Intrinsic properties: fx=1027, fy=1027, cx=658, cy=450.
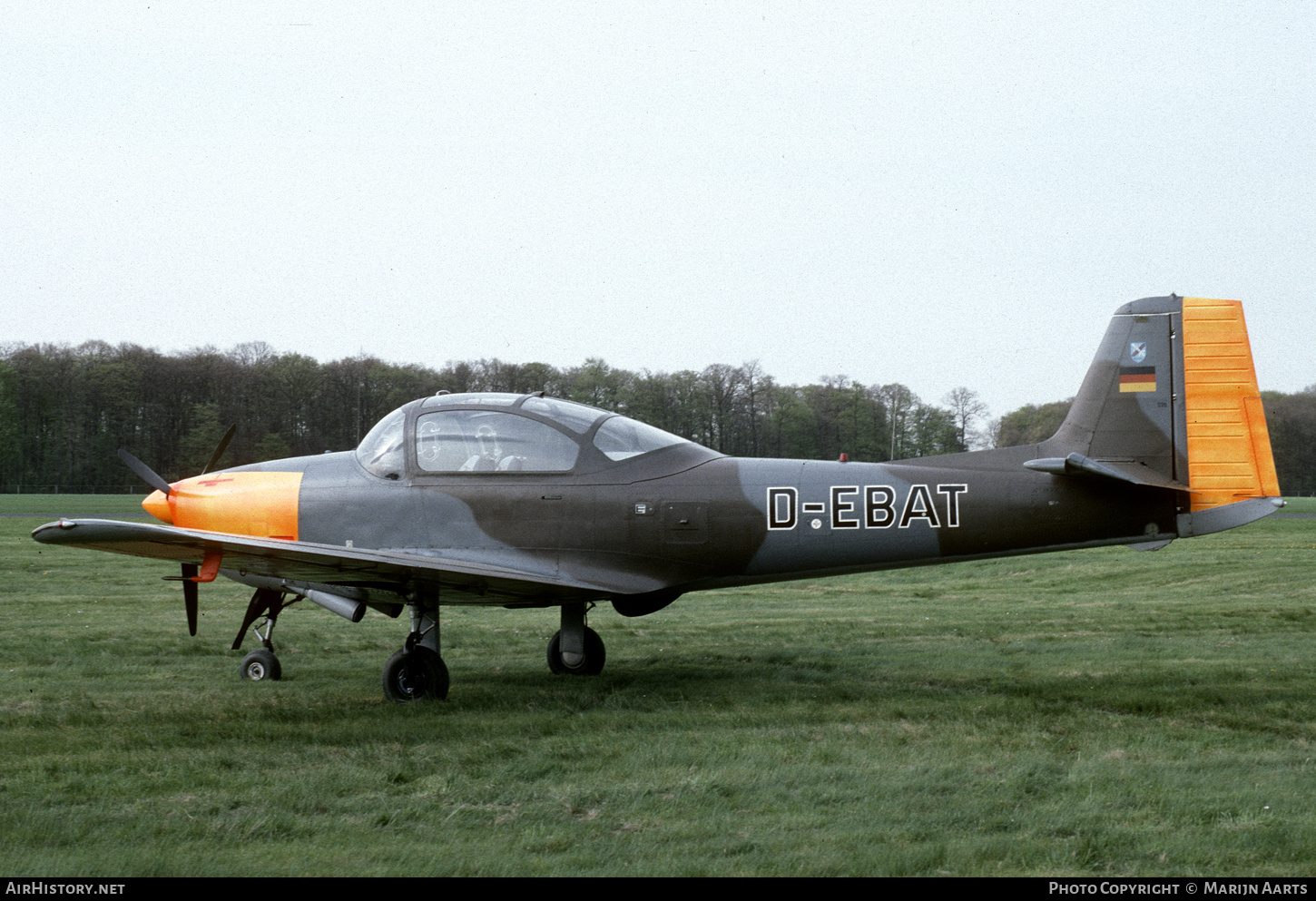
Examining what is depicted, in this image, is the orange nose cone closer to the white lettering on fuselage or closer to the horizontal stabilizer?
the white lettering on fuselage

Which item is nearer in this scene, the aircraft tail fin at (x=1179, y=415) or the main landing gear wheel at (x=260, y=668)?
the aircraft tail fin at (x=1179, y=415)

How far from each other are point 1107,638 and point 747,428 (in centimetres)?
3558

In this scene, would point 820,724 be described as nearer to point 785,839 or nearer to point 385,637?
point 785,839

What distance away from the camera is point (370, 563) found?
7277 millimetres

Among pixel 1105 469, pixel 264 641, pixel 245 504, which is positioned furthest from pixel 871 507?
pixel 264 641

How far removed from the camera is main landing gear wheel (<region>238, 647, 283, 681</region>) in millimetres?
8891

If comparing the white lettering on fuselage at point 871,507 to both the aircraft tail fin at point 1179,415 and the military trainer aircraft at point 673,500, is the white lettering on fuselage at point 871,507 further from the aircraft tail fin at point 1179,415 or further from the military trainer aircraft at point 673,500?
the aircraft tail fin at point 1179,415

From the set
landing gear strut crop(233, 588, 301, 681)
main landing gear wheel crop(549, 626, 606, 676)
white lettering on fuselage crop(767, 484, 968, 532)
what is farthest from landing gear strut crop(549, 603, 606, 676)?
landing gear strut crop(233, 588, 301, 681)

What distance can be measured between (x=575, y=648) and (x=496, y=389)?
128 feet

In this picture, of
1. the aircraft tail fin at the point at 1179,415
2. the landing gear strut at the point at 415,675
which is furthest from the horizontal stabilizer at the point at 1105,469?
the landing gear strut at the point at 415,675

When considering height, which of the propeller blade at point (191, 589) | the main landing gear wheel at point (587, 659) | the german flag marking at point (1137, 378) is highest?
the german flag marking at point (1137, 378)

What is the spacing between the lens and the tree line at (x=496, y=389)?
44.6 meters

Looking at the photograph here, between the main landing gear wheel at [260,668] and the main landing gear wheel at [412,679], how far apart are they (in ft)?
4.92

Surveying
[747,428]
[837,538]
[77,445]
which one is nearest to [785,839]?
[837,538]
